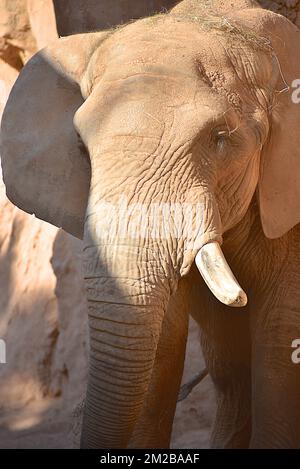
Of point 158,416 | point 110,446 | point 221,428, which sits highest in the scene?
point 110,446

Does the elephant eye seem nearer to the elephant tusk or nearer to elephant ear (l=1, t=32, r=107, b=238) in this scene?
the elephant tusk

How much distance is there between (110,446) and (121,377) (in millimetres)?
246

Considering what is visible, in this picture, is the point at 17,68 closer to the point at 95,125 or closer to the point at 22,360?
the point at 22,360

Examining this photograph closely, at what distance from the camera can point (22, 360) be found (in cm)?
756

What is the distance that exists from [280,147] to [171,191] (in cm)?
59

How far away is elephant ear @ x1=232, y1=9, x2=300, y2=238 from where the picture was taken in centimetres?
469

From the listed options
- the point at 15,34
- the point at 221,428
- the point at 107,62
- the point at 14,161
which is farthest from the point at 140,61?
the point at 15,34

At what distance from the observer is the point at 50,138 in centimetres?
496

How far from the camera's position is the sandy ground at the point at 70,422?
257 inches

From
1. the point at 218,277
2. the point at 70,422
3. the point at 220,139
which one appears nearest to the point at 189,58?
the point at 220,139

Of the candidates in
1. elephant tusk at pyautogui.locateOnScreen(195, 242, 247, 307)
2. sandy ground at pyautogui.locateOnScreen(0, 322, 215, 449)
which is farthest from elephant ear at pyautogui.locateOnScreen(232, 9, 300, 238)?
sandy ground at pyautogui.locateOnScreen(0, 322, 215, 449)

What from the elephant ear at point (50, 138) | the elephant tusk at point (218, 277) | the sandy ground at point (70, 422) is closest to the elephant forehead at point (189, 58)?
the elephant ear at point (50, 138)


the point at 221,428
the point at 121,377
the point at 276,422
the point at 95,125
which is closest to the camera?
the point at 121,377

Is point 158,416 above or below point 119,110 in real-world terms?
below
